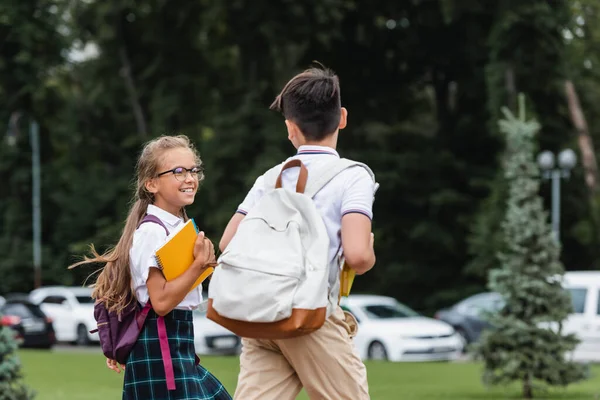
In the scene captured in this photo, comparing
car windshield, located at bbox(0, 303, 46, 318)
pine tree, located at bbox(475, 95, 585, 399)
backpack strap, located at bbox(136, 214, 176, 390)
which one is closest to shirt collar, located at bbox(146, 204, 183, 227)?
backpack strap, located at bbox(136, 214, 176, 390)

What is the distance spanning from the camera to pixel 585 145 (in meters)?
37.1

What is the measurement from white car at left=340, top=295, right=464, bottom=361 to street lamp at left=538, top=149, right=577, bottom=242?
4938 mm

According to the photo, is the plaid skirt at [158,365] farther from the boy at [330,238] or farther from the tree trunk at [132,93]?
the tree trunk at [132,93]

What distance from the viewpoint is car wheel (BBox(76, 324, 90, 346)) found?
108 feet

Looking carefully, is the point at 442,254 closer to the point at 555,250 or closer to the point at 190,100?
the point at 190,100

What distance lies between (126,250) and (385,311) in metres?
20.9

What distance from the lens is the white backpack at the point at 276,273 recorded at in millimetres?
4262

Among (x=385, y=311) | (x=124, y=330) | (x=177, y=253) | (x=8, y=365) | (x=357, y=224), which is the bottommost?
(x=385, y=311)

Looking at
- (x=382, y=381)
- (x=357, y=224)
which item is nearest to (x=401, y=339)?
(x=382, y=381)

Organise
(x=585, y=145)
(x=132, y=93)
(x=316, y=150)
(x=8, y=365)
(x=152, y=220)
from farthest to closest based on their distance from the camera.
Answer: (x=132, y=93)
(x=585, y=145)
(x=8, y=365)
(x=152, y=220)
(x=316, y=150)

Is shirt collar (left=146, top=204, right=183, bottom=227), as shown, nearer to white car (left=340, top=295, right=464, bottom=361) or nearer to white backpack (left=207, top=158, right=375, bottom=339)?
white backpack (left=207, top=158, right=375, bottom=339)

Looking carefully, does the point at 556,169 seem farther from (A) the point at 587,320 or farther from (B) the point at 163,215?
(B) the point at 163,215

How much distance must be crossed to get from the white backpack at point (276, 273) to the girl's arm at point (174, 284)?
31cm

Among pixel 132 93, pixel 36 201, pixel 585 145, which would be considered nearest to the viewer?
pixel 585 145
